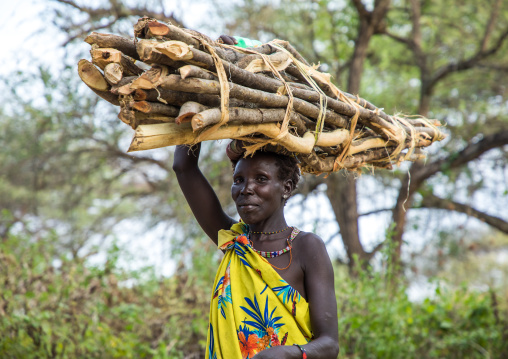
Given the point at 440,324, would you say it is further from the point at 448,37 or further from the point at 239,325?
the point at 448,37

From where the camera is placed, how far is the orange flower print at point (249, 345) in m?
2.12

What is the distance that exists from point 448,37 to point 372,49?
1197 millimetres

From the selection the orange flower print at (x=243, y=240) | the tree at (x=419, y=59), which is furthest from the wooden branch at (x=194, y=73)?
the tree at (x=419, y=59)

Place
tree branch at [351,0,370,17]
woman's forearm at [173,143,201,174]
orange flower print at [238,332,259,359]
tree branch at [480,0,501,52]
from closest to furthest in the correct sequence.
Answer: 1. orange flower print at [238,332,259,359]
2. woman's forearm at [173,143,201,174]
3. tree branch at [351,0,370,17]
4. tree branch at [480,0,501,52]

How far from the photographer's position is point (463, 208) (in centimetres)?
672

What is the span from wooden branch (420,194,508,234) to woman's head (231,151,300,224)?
16.1 ft

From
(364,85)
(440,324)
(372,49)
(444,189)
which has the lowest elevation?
(440,324)

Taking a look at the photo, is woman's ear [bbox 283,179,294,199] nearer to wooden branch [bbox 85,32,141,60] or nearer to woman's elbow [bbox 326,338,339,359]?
woman's elbow [bbox 326,338,339,359]

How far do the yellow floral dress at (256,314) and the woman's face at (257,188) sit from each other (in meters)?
0.19

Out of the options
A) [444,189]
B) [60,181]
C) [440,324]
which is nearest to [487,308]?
[440,324]

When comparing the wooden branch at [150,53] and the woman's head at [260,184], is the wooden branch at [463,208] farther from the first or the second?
the wooden branch at [150,53]

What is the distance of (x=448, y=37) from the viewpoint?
8.26 meters

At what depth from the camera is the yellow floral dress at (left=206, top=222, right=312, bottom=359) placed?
213 centimetres

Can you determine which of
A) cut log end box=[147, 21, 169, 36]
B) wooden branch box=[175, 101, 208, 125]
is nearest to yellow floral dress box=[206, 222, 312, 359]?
wooden branch box=[175, 101, 208, 125]
